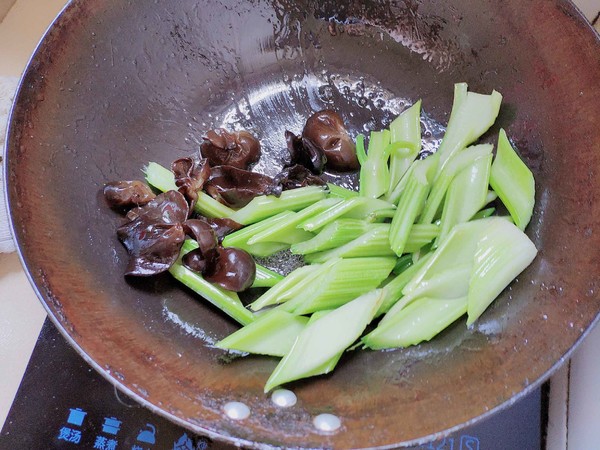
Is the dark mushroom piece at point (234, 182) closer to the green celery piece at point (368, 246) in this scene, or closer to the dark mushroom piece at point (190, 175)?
the dark mushroom piece at point (190, 175)

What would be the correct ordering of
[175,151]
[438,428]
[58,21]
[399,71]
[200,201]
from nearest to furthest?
[438,428], [58,21], [200,201], [175,151], [399,71]

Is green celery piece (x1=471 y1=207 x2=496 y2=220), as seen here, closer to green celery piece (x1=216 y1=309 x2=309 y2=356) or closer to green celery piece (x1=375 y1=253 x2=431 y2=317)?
green celery piece (x1=375 y1=253 x2=431 y2=317)

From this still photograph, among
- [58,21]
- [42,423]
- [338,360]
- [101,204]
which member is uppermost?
[58,21]

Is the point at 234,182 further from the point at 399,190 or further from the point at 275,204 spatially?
the point at 399,190

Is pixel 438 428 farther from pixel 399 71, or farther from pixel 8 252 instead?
pixel 8 252

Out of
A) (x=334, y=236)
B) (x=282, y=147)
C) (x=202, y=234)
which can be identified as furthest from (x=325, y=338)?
(x=282, y=147)

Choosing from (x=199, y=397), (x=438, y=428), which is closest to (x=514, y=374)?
(x=438, y=428)

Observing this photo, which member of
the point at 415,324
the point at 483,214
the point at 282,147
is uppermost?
the point at 282,147
